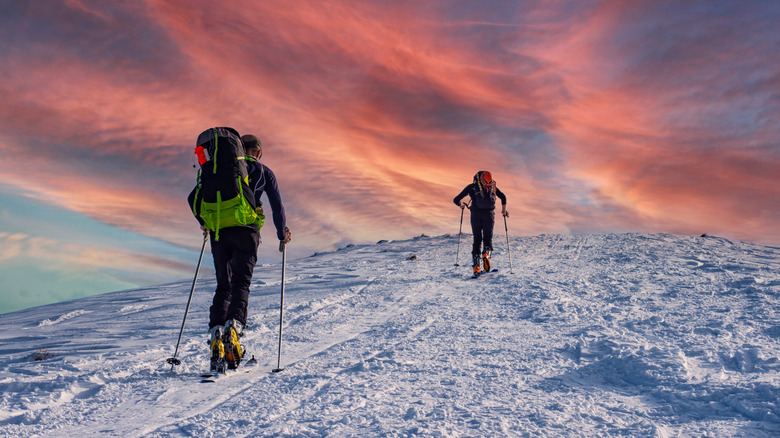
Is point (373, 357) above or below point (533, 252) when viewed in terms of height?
below

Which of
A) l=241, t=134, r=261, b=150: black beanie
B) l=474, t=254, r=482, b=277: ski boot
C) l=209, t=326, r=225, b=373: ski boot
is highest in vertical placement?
l=241, t=134, r=261, b=150: black beanie

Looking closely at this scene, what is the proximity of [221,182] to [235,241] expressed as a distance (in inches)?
28.7

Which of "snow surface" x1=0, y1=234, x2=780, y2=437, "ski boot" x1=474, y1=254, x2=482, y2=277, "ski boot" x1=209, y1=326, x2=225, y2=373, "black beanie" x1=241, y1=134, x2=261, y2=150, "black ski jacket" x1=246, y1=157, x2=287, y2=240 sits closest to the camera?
"snow surface" x1=0, y1=234, x2=780, y2=437

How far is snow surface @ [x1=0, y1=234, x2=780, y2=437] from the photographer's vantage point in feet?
10.6

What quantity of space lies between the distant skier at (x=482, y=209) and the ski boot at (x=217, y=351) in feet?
30.3

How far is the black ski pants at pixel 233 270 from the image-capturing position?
512 centimetres

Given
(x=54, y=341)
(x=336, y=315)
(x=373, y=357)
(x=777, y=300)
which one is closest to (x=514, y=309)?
(x=336, y=315)

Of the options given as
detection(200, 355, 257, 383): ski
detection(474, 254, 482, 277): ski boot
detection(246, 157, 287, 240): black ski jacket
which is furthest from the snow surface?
detection(474, 254, 482, 277): ski boot

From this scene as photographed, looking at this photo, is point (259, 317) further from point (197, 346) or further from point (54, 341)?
point (54, 341)

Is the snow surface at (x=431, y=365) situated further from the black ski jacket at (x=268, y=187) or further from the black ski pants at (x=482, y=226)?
the black ski pants at (x=482, y=226)

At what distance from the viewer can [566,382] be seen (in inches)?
162

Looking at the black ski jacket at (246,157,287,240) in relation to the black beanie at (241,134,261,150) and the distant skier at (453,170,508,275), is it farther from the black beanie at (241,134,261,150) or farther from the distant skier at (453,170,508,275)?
the distant skier at (453,170,508,275)

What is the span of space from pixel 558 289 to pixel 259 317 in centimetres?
650

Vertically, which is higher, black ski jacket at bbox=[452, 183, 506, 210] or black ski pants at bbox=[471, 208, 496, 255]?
black ski jacket at bbox=[452, 183, 506, 210]
